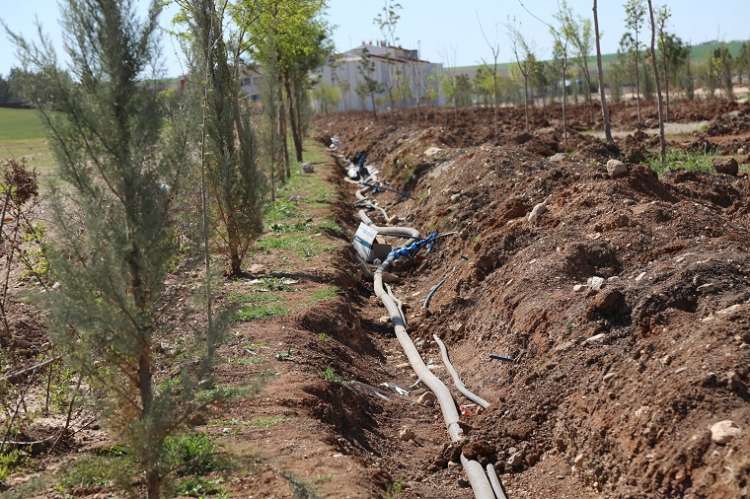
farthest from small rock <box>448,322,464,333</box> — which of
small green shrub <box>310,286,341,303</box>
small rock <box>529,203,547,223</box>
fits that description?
small rock <box>529,203,547,223</box>

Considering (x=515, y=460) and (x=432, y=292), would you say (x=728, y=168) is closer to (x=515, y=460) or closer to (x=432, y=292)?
(x=432, y=292)

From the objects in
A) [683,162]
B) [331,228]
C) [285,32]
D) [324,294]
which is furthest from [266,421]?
[285,32]

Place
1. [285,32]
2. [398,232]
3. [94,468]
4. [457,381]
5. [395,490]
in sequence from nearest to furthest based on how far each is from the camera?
1. [94,468]
2. [395,490]
3. [457,381]
4. [398,232]
5. [285,32]

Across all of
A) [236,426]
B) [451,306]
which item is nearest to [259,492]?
[236,426]

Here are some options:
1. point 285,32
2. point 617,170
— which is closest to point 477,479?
Answer: point 617,170

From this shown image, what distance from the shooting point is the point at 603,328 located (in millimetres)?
7418

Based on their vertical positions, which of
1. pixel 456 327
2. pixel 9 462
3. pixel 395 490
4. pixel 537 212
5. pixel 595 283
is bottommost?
pixel 395 490

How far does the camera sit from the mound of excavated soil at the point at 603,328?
548 centimetres

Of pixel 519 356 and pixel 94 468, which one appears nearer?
pixel 94 468

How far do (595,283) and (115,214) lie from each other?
508cm

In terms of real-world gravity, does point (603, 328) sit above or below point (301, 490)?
above

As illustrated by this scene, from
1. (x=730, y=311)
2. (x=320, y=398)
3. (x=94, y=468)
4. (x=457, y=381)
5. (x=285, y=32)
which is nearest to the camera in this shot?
(x=94, y=468)

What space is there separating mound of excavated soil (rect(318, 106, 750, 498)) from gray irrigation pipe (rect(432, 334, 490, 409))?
12cm

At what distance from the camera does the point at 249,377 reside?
751 cm
